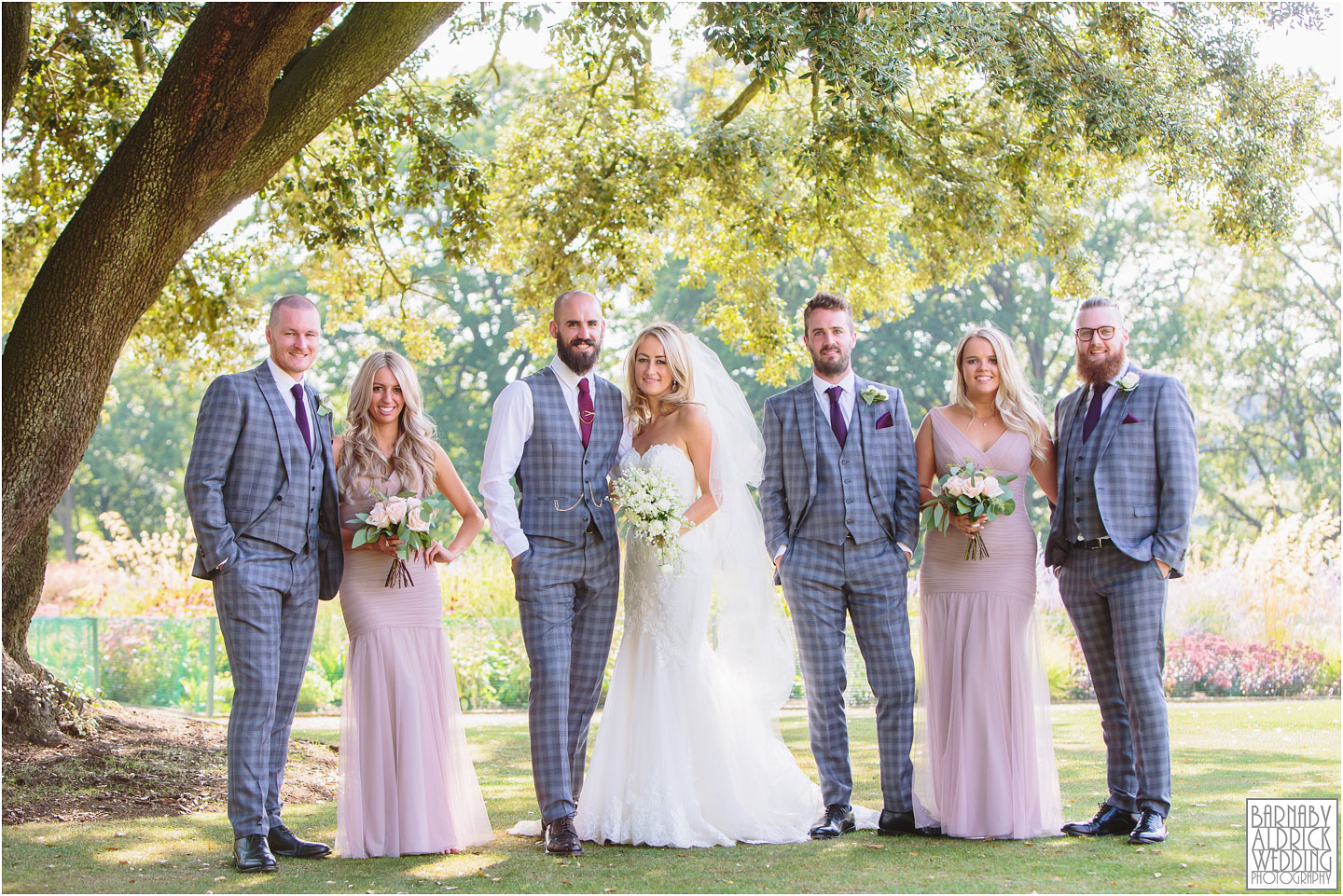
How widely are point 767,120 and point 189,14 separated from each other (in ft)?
18.2

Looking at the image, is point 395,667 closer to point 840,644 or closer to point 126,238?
point 840,644

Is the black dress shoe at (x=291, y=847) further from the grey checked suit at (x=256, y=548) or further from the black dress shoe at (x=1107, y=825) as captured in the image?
the black dress shoe at (x=1107, y=825)

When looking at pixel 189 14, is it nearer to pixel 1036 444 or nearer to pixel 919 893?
pixel 1036 444

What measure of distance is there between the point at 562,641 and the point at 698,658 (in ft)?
2.13

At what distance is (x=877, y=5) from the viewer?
7.80m

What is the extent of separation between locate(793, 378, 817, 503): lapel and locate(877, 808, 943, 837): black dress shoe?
59.3 inches

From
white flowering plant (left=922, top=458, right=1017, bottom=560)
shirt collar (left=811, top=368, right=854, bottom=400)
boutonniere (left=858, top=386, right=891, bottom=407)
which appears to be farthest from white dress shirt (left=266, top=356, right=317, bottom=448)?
white flowering plant (left=922, top=458, right=1017, bottom=560)

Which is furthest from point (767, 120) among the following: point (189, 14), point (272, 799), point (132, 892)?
point (132, 892)

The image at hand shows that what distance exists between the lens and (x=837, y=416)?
5625 millimetres

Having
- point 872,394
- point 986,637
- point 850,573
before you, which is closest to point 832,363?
point 872,394

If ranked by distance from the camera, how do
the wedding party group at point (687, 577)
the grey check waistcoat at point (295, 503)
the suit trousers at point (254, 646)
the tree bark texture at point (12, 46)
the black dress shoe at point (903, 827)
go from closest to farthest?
the suit trousers at point (254, 646) < the grey check waistcoat at point (295, 503) < the wedding party group at point (687, 577) < the black dress shoe at point (903, 827) < the tree bark texture at point (12, 46)

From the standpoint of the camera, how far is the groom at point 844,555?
5473mm

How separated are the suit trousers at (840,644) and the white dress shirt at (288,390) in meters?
2.26

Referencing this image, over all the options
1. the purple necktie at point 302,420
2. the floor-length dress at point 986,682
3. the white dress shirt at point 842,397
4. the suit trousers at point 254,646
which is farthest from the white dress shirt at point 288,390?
the floor-length dress at point 986,682
